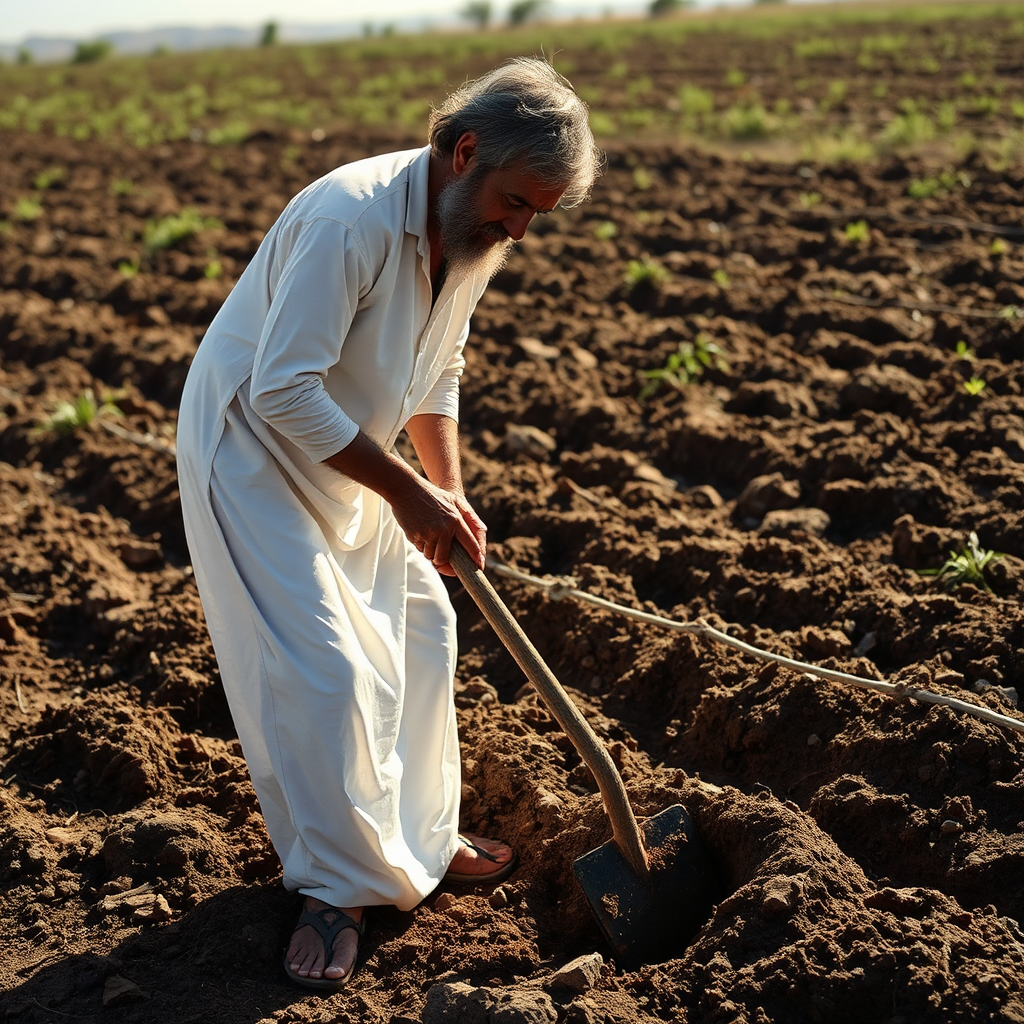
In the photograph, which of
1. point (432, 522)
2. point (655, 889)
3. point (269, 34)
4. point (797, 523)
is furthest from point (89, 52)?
point (655, 889)

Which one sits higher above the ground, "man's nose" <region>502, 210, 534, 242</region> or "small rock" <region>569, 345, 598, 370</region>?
"man's nose" <region>502, 210, 534, 242</region>

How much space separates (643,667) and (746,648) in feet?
1.18

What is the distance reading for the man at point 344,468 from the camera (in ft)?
8.03

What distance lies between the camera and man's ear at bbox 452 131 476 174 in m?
2.47

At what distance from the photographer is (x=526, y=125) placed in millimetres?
2441

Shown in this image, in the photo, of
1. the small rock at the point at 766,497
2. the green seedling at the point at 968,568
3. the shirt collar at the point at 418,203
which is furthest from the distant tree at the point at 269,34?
the shirt collar at the point at 418,203

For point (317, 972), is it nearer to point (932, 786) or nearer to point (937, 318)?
point (932, 786)

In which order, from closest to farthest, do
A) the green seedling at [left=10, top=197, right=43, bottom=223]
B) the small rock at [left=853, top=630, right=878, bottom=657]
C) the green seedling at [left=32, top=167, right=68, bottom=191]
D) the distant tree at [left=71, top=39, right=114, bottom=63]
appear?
the small rock at [left=853, top=630, right=878, bottom=657] < the green seedling at [left=10, top=197, right=43, bottom=223] < the green seedling at [left=32, top=167, right=68, bottom=191] < the distant tree at [left=71, top=39, right=114, bottom=63]

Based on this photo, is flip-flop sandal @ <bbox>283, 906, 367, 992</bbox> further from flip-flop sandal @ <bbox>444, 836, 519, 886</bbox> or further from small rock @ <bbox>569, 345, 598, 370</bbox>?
small rock @ <bbox>569, 345, 598, 370</bbox>

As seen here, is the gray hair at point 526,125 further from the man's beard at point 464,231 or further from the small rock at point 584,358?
the small rock at point 584,358

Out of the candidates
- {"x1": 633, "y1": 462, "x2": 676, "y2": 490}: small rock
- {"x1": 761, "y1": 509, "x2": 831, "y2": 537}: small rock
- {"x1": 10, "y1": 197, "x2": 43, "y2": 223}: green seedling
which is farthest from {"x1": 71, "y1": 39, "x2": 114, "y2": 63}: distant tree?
{"x1": 761, "y1": 509, "x2": 831, "y2": 537}: small rock

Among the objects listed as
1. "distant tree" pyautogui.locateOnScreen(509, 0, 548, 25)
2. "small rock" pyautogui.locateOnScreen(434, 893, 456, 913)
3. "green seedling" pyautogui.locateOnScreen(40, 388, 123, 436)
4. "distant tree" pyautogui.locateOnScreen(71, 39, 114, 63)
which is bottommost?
"small rock" pyautogui.locateOnScreen(434, 893, 456, 913)

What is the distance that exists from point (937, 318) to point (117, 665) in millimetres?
4459

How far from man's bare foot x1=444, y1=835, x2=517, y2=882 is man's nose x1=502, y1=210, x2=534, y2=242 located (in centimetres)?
158
